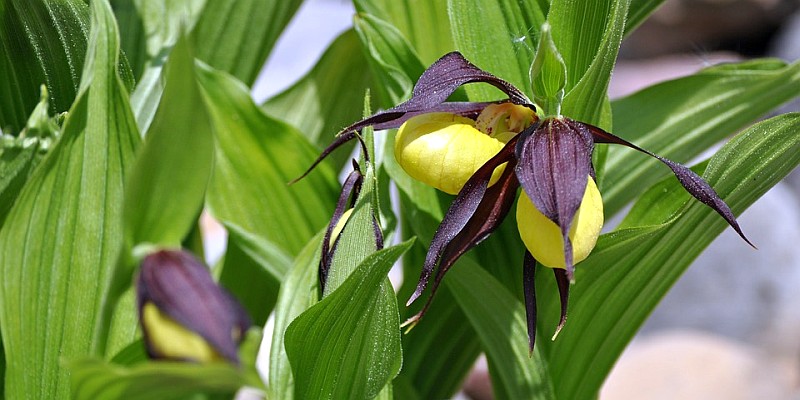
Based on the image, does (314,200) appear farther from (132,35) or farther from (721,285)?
(721,285)

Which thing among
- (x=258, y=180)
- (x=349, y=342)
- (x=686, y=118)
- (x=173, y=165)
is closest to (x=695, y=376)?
(x=686, y=118)

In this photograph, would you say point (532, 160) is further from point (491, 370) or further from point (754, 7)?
Result: point (754, 7)

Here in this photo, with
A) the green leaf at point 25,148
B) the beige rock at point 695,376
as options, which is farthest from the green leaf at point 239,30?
the beige rock at point 695,376

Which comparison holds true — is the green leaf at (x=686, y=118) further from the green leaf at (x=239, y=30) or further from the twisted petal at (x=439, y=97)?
the green leaf at (x=239, y=30)

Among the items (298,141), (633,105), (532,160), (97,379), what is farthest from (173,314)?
(633,105)

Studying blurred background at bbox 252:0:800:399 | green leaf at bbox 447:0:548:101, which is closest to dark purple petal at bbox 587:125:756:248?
green leaf at bbox 447:0:548:101

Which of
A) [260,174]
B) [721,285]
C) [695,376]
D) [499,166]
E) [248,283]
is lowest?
[695,376]
